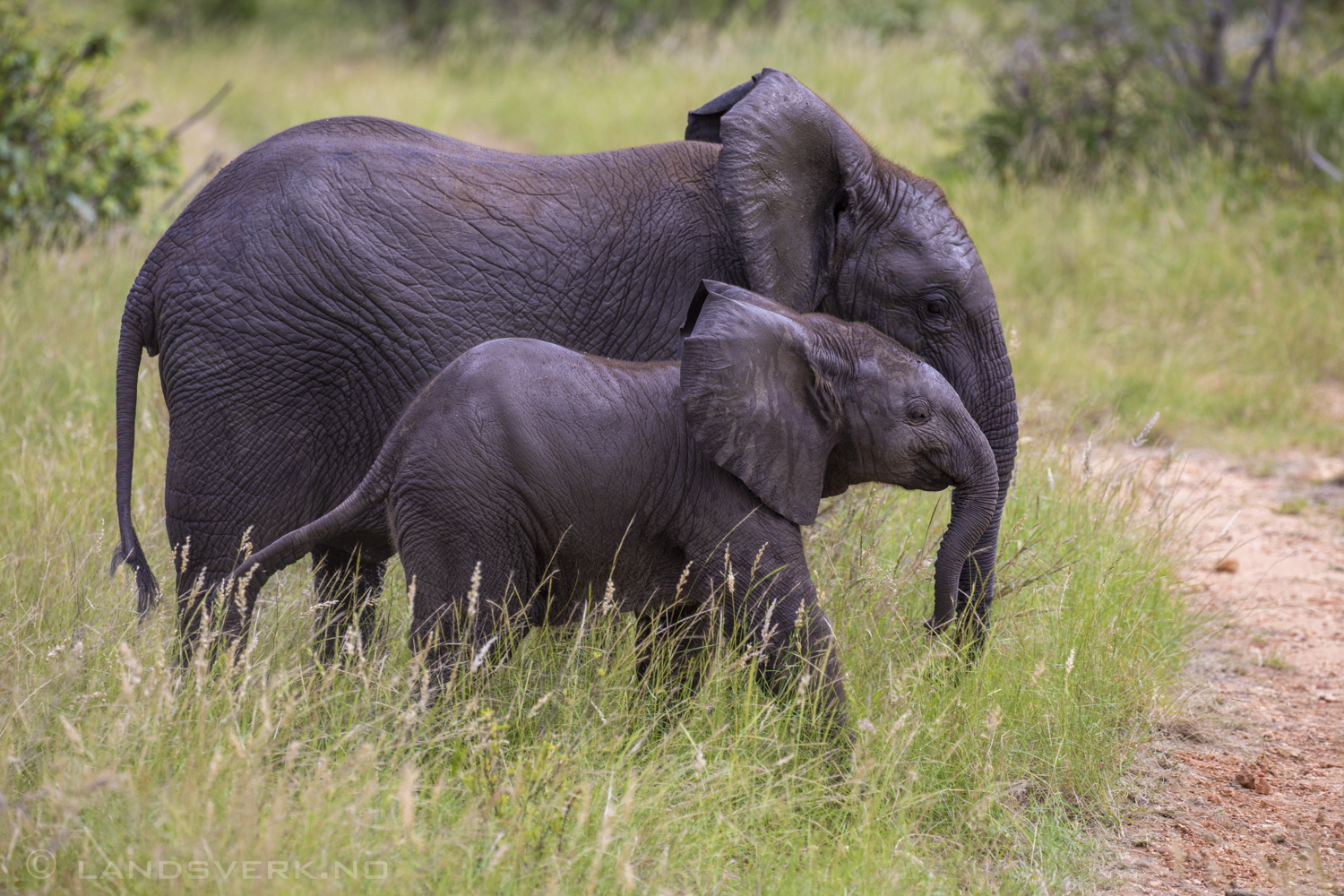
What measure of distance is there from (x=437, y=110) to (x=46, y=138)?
24.3 ft

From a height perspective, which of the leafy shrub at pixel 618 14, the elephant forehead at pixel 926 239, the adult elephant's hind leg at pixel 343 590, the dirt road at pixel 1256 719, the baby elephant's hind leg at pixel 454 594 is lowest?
the dirt road at pixel 1256 719

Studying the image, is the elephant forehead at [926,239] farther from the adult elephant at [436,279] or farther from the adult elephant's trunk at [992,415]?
the adult elephant's trunk at [992,415]

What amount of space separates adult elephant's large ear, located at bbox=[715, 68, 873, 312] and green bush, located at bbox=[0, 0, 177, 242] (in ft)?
16.2

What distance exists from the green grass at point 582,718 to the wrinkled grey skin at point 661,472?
0.21 metres

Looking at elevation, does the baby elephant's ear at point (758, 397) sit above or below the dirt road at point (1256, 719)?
above

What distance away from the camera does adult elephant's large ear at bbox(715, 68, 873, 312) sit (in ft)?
12.2

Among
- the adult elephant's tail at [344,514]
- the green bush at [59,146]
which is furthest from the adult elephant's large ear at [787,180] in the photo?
the green bush at [59,146]

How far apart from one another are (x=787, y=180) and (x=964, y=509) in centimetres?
105

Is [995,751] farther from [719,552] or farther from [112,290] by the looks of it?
[112,290]

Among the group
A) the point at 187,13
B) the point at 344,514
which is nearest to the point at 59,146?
the point at 344,514

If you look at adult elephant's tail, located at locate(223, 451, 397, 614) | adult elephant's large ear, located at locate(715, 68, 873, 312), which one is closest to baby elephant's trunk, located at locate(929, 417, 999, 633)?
adult elephant's large ear, located at locate(715, 68, 873, 312)

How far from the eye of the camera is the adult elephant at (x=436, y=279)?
362cm

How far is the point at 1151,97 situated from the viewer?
10.5m

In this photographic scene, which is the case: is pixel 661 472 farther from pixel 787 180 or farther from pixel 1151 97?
pixel 1151 97
